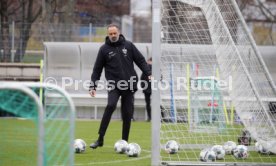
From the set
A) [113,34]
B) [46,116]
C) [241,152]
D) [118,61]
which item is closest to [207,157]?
[241,152]

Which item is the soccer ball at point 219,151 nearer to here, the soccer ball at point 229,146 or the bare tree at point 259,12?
the soccer ball at point 229,146

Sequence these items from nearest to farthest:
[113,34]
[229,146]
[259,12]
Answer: [229,146]
[113,34]
[259,12]

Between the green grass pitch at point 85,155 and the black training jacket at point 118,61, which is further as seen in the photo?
the black training jacket at point 118,61

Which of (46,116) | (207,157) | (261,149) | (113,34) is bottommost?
(207,157)

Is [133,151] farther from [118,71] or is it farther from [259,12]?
[259,12]

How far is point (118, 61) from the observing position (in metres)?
11.9

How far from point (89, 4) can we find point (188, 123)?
15036mm

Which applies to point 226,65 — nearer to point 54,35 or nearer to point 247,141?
point 247,141

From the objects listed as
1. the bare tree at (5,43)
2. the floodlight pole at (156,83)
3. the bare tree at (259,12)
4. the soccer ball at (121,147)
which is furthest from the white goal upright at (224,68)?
the bare tree at (259,12)

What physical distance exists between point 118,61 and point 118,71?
160 mm

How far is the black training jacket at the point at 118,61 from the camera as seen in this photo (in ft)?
Result: 38.9

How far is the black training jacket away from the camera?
11.9m

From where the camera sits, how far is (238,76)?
11.2 m

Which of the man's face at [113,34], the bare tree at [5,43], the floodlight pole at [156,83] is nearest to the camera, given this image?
the floodlight pole at [156,83]
